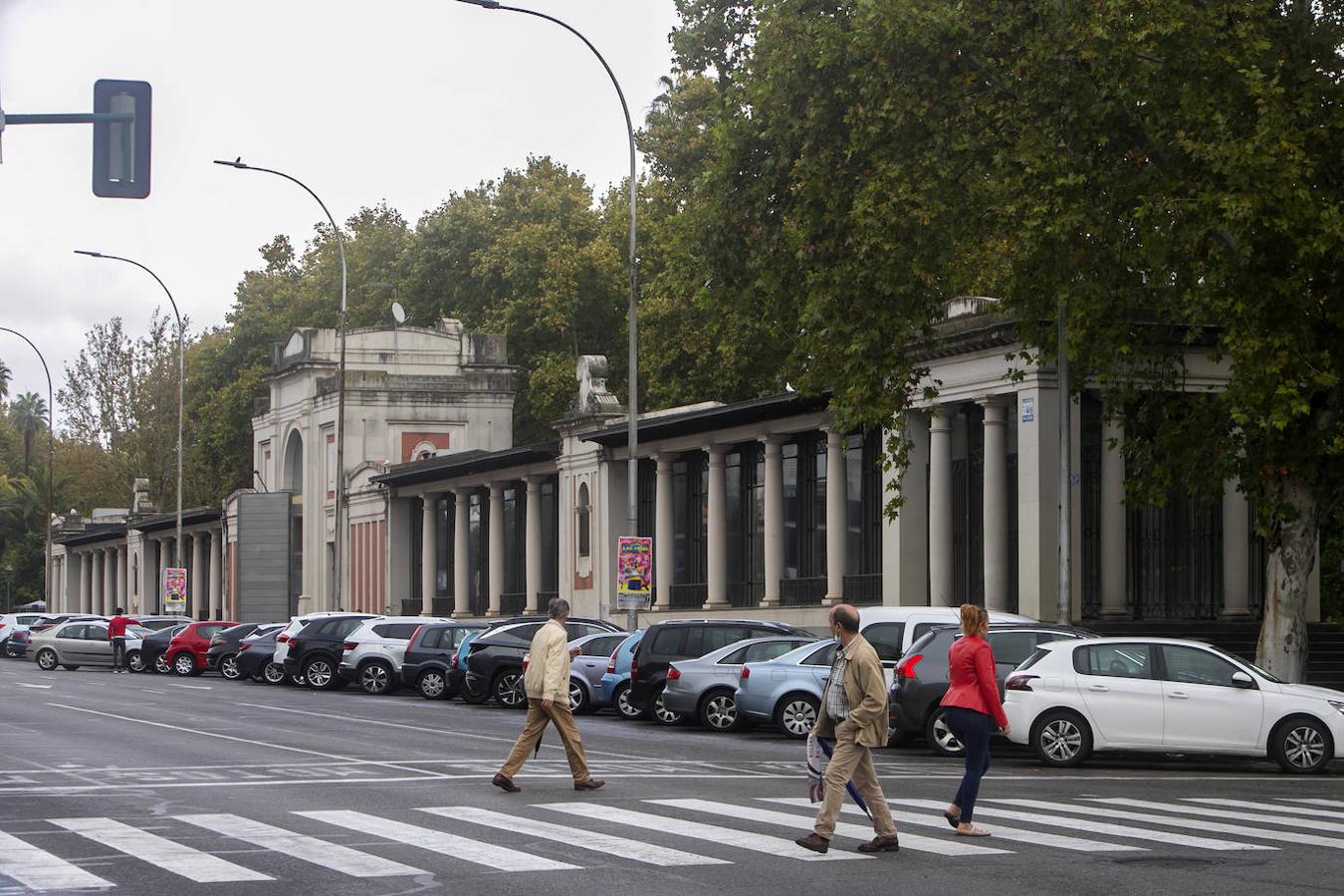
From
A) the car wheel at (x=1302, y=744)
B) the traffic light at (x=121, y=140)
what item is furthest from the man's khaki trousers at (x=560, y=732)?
the car wheel at (x=1302, y=744)

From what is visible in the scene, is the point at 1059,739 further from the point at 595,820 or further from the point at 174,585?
the point at 174,585

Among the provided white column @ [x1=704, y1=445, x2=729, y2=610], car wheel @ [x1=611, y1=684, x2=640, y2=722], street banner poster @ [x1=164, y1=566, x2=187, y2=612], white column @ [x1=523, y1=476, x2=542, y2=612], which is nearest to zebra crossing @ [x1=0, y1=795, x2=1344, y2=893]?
car wheel @ [x1=611, y1=684, x2=640, y2=722]

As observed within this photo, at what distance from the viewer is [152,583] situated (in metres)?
93.1

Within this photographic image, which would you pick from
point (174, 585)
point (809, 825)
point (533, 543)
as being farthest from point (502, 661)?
point (174, 585)

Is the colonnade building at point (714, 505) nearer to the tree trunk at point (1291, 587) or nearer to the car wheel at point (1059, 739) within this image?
the tree trunk at point (1291, 587)

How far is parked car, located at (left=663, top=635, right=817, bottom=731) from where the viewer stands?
27547 mm

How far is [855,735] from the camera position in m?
13.4

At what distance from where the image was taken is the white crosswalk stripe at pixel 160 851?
472 inches

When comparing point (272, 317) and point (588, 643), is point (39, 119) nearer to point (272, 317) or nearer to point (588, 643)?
point (588, 643)

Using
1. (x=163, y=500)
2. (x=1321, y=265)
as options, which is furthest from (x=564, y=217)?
(x=1321, y=265)

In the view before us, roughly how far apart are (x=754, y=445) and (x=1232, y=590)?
12674mm

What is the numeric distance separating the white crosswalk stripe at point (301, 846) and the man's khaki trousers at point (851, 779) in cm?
284

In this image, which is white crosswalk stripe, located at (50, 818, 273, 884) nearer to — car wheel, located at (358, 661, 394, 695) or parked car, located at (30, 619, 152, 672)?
car wheel, located at (358, 661, 394, 695)

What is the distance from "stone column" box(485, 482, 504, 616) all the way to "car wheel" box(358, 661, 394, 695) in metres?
17.0
